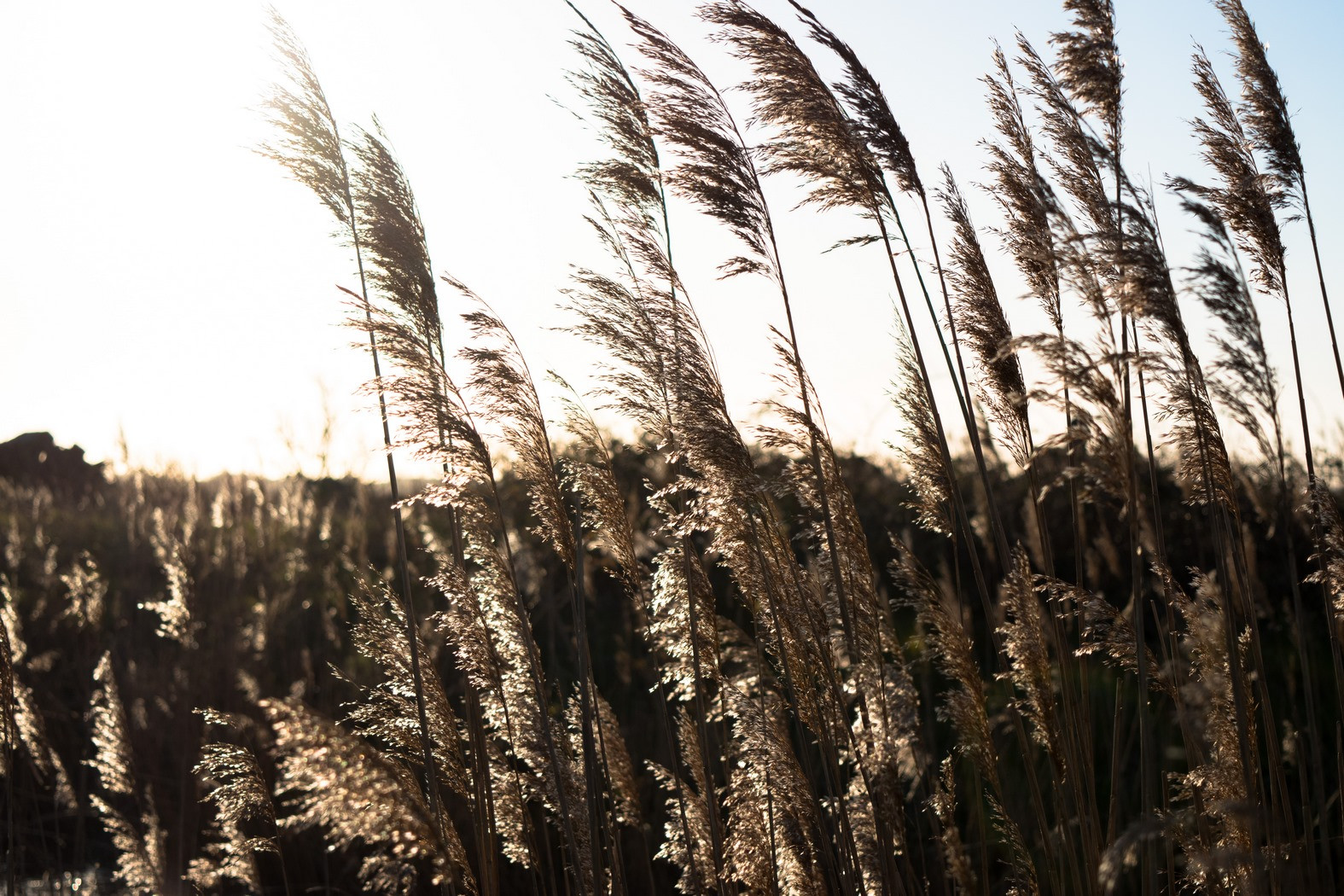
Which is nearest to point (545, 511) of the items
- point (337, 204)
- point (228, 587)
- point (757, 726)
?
point (757, 726)

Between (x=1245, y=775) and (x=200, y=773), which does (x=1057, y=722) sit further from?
(x=200, y=773)

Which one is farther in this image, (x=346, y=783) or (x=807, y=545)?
(x=807, y=545)

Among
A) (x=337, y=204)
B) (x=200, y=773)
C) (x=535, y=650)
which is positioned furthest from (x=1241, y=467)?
(x=200, y=773)

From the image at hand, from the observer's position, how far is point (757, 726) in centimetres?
300

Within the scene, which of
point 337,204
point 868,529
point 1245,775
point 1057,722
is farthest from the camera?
point 868,529

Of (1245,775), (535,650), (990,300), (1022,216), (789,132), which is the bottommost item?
(1245,775)

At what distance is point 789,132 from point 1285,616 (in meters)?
6.49

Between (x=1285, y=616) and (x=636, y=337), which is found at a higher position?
(x=636, y=337)

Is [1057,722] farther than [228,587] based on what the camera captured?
No

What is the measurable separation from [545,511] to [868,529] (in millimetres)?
6409

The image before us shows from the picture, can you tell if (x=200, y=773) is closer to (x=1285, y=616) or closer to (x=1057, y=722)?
(x=1057, y=722)

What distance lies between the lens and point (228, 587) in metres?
8.01

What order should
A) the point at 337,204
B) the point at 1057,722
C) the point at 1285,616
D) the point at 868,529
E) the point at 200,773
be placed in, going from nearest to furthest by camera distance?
the point at 1057,722, the point at 337,204, the point at 200,773, the point at 1285,616, the point at 868,529

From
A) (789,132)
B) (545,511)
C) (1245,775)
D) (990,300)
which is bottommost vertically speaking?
(1245,775)
